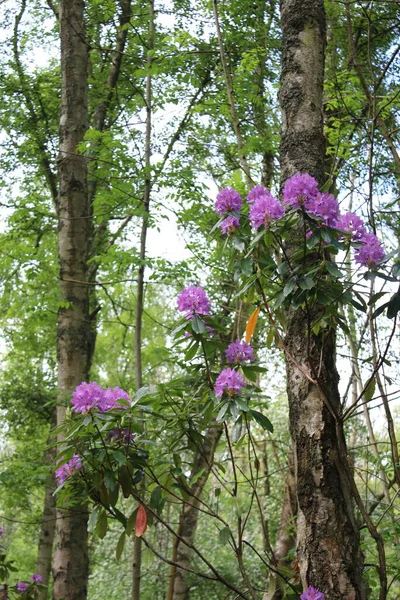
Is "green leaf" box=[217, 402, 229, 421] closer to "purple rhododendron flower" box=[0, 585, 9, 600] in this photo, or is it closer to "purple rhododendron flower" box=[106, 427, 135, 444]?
"purple rhododendron flower" box=[106, 427, 135, 444]

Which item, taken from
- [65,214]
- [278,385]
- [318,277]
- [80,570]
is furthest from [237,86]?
[278,385]

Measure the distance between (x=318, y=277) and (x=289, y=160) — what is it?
0.51 metres

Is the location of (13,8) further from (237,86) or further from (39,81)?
(237,86)

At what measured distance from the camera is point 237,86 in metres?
6.82

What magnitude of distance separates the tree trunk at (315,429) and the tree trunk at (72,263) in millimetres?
2409

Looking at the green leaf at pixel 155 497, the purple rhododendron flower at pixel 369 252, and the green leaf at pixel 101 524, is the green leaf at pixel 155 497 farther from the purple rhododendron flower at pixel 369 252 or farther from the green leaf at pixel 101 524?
the purple rhododendron flower at pixel 369 252

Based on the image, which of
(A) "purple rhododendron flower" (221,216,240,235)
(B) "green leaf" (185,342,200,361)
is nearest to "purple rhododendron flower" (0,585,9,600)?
(B) "green leaf" (185,342,200,361)

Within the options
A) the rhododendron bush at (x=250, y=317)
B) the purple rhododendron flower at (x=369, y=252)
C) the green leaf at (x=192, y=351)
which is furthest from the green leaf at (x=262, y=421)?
the purple rhododendron flower at (x=369, y=252)

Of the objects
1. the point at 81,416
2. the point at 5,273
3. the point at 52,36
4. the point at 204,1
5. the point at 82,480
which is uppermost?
the point at 52,36

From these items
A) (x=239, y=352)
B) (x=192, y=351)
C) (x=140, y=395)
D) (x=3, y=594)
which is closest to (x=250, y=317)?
(x=239, y=352)

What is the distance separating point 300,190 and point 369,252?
0.89ft

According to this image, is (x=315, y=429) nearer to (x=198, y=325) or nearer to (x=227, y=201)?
(x=198, y=325)

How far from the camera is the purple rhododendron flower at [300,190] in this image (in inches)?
73.9

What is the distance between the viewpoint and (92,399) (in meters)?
2.27
